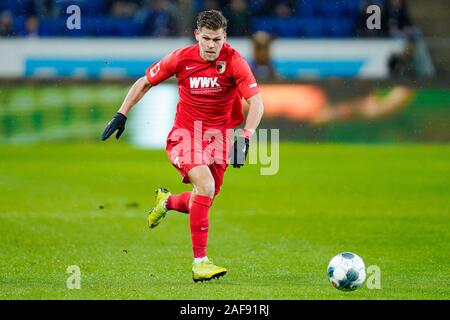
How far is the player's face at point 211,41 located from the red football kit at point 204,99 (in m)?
0.17

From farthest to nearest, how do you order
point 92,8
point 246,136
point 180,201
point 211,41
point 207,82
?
1. point 92,8
2. point 180,201
3. point 207,82
4. point 211,41
5. point 246,136

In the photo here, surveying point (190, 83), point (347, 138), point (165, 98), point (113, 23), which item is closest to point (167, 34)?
point (113, 23)

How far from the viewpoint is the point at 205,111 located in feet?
29.2

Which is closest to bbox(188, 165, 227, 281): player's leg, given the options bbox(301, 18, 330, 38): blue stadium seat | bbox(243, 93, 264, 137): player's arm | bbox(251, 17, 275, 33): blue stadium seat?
bbox(243, 93, 264, 137): player's arm

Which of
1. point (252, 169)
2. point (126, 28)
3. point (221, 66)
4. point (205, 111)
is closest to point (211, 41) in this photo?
point (221, 66)

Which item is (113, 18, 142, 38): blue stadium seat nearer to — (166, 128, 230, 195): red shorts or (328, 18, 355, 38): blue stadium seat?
(328, 18, 355, 38): blue stadium seat

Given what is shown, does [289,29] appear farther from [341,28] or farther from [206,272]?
[206,272]

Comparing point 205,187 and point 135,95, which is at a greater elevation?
point 135,95

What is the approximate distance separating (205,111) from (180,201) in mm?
895

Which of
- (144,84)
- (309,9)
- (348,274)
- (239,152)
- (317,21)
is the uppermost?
(144,84)

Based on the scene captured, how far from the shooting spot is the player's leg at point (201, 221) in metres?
8.13

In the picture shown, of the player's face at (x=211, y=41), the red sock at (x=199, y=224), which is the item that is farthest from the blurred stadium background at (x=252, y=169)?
the player's face at (x=211, y=41)

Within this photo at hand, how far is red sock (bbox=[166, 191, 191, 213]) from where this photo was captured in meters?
9.26

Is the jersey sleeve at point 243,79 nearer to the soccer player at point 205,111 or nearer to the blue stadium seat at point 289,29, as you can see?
the soccer player at point 205,111
